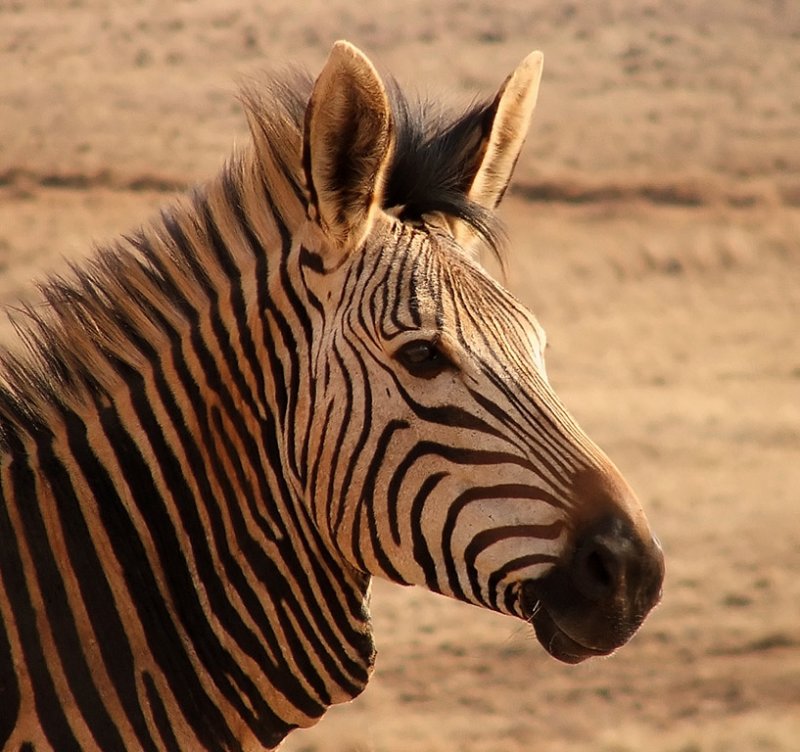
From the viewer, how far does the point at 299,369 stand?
155 inches

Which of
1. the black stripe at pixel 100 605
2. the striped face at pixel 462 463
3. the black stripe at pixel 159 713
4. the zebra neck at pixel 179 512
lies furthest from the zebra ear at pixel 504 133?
the black stripe at pixel 159 713

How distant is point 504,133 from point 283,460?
4.94 ft

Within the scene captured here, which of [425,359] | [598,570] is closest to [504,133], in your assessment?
[425,359]

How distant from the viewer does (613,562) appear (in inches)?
139

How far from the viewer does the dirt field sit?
1124 centimetres

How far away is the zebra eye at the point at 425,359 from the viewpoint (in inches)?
149

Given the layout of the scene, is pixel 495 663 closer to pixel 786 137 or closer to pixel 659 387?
pixel 659 387

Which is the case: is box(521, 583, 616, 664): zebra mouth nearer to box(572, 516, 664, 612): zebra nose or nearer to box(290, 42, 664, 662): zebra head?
box(290, 42, 664, 662): zebra head

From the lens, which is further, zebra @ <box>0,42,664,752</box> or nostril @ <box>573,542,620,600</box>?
zebra @ <box>0,42,664,752</box>

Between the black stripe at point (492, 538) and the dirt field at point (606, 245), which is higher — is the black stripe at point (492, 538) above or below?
below

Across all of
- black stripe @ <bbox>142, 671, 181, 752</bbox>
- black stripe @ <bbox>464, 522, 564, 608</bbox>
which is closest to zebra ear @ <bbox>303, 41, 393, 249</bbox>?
black stripe @ <bbox>464, 522, 564, 608</bbox>

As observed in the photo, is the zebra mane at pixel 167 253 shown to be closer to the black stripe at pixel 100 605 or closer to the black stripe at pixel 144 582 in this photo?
the black stripe at pixel 144 582

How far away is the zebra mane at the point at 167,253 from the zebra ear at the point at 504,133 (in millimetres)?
72

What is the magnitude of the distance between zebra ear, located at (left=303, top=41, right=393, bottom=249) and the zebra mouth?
122 cm
